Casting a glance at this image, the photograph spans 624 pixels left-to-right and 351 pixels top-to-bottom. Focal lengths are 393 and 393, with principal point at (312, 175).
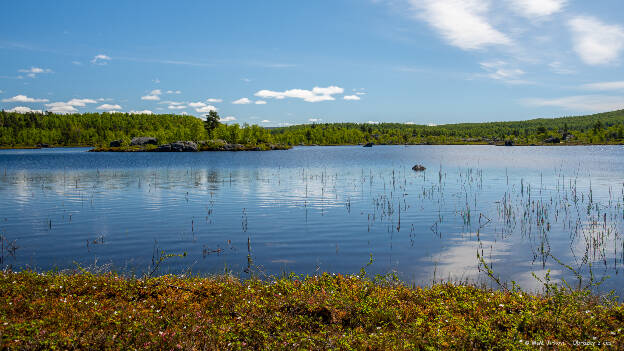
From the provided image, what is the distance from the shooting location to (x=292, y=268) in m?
16.1

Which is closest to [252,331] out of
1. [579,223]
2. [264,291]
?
[264,291]

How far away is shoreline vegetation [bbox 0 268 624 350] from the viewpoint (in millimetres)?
8016

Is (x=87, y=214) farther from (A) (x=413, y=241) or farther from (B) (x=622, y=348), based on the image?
(B) (x=622, y=348)

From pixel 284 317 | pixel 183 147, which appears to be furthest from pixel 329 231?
pixel 183 147

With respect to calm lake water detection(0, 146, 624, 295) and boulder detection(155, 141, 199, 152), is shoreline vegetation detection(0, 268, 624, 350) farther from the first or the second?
boulder detection(155, 141, 199, 152)

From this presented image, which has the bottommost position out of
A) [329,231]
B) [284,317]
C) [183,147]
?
[329,231]

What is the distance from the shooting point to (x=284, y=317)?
9.32m

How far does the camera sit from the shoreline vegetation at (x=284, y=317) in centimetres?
802

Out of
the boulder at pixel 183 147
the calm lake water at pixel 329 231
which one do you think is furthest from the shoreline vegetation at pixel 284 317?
the boulder at pixel 183 147

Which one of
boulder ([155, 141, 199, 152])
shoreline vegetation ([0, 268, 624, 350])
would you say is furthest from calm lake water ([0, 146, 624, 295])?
boulder ([155, 141, 199, 152])

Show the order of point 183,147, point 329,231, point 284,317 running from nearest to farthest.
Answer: point 284,317, point 329,231, point 183,147

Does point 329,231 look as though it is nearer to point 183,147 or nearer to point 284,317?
point 284,317

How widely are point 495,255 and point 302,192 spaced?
23249 millimetres

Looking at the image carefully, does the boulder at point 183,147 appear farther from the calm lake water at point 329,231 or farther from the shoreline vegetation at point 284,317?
the shoreline vegetation at point 284,317
